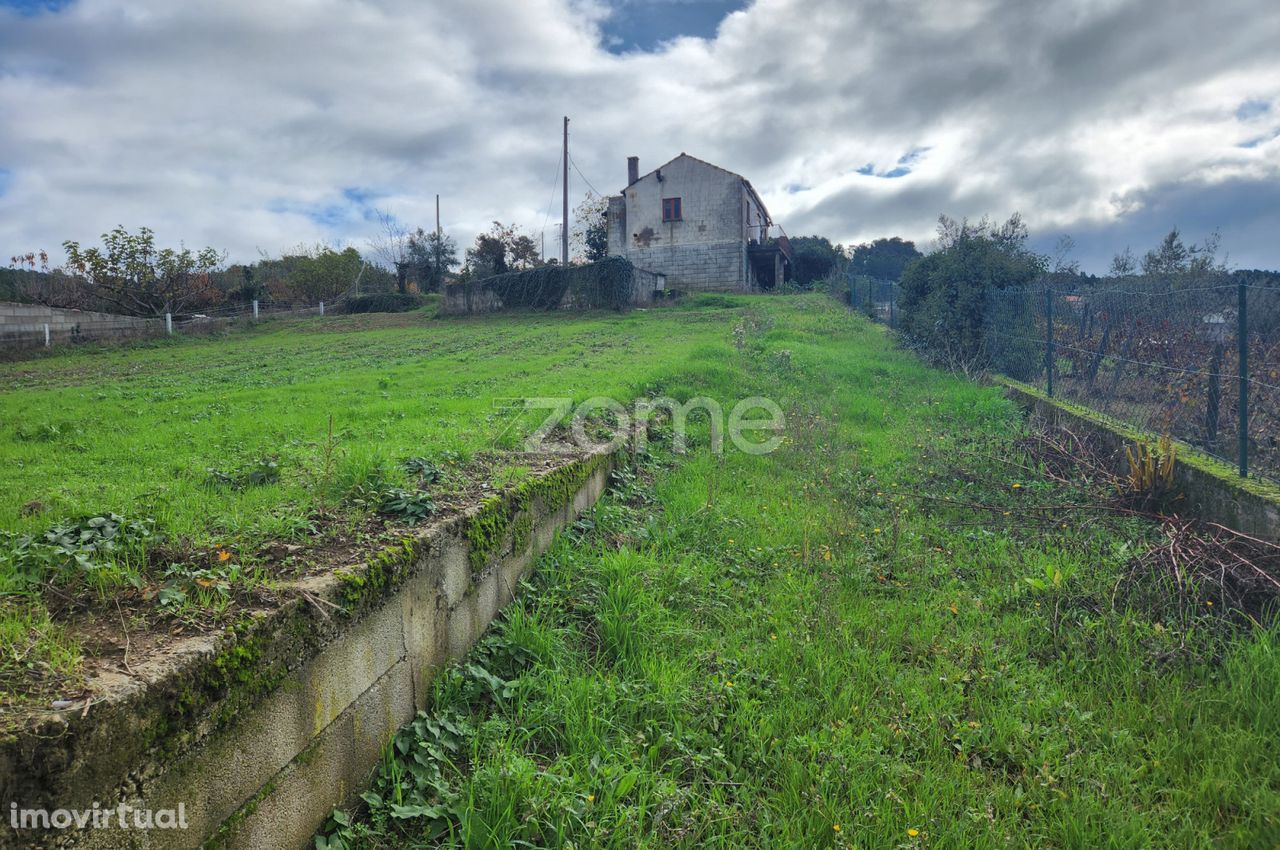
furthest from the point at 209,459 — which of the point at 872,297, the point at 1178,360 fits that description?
the point at 872,297

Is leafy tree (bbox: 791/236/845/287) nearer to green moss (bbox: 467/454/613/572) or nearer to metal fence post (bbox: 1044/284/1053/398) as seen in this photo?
metal fence post (bbox: 1044/284/1053/398)

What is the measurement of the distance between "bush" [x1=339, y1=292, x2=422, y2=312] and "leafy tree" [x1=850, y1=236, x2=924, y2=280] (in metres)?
31.9

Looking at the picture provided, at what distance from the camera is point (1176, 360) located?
Result: 598 cm

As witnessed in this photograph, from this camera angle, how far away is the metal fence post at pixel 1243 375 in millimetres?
4527

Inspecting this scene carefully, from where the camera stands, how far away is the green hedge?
84.7 ft

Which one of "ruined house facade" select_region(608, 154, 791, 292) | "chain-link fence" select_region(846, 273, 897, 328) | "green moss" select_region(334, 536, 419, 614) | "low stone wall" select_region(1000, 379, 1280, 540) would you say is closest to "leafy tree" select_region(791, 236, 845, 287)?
"ruined house facade" select_region(608, 154, 791, 292)

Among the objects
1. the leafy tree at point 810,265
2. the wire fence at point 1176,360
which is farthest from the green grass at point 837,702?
the leafy tree at point 810,265

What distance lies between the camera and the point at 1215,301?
216 inches

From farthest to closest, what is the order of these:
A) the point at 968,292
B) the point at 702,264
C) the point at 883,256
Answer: the point at 883,256
the point at 702,264
the point at 968,292

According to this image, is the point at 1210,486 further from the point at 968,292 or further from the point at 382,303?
the point at 382,303

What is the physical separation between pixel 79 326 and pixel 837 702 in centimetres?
2514

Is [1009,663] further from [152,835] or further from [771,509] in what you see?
[152,835]

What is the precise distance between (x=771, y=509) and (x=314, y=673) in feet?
12.2

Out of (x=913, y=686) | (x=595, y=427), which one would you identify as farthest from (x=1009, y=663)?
(x=595, y=427)
